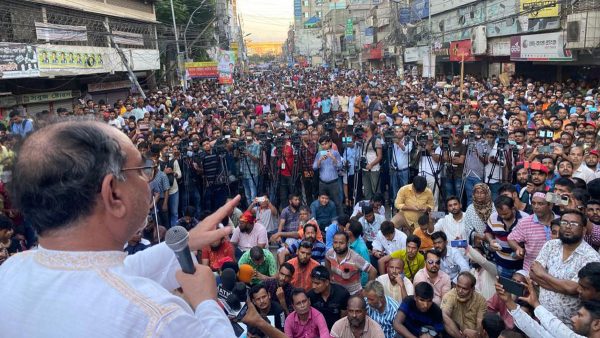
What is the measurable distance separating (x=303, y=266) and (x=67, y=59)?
13418 mm

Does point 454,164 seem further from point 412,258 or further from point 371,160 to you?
point 412,258

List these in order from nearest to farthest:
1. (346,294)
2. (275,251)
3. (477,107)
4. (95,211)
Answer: (95,211) < (346,294) < (275,251) < (477,107)

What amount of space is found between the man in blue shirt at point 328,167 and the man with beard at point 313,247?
7.21ft

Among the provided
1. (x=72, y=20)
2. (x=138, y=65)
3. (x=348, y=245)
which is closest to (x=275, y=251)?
(x=348, y=245)

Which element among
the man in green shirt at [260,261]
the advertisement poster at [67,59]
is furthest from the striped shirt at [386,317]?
the advertisement poster at [67,59]

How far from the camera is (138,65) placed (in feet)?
74.6

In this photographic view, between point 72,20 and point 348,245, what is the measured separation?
15.9 metres

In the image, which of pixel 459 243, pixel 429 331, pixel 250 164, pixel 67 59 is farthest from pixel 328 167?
pixel 67 59

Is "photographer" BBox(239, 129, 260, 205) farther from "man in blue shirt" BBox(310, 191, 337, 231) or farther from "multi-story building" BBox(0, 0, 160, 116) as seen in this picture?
"multi-story building" BBox(0, 0, 160, 116)

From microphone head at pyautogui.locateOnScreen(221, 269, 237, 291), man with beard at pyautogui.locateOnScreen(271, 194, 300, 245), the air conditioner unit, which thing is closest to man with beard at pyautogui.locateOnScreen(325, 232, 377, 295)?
microphone head at pyautogui.locateOnScreen(221, 269, 237, 291)

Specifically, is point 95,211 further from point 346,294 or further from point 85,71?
point 85,71

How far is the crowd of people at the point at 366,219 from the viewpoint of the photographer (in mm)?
1291

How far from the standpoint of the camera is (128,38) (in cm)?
2212

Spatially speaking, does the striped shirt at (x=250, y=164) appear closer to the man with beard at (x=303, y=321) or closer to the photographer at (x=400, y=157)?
the photographer at (x=400, y=157)
